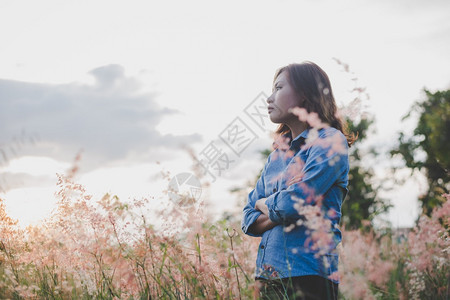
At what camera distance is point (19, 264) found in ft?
10.2

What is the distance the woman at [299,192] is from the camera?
7.03 ft

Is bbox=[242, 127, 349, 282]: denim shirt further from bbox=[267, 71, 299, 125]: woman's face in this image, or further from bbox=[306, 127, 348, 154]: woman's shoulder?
bbox=[267, 71, 299, 125]: woman's face

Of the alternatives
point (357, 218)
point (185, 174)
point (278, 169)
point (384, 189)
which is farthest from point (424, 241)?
point (384, 189)

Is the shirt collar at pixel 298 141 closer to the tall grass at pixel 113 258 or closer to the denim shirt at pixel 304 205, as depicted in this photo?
the denim shirt at pixel 304 205

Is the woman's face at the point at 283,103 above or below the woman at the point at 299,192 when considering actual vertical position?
above

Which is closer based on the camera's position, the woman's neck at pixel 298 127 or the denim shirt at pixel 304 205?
the denim shirt at pixel 304 205

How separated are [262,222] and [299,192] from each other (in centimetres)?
40

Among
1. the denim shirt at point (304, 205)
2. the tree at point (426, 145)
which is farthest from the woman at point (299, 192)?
the tree at point (426, 145)

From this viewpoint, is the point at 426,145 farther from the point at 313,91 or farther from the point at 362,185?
the point at 313,91

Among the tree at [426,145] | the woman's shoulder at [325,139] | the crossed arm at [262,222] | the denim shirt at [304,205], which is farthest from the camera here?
the tree at [426,145]

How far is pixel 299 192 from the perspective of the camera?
2148 mm

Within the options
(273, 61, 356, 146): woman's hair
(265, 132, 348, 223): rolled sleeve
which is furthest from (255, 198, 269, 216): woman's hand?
(273, 61, 356, 146): woman's hair

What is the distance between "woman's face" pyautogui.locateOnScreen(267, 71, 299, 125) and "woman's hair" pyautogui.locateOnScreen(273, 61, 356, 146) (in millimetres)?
34

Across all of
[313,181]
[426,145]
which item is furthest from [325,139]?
[426,145]
